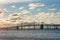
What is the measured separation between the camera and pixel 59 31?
6069 cm

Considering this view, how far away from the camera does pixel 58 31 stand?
62.0 meters

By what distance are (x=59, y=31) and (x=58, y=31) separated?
1349mm
